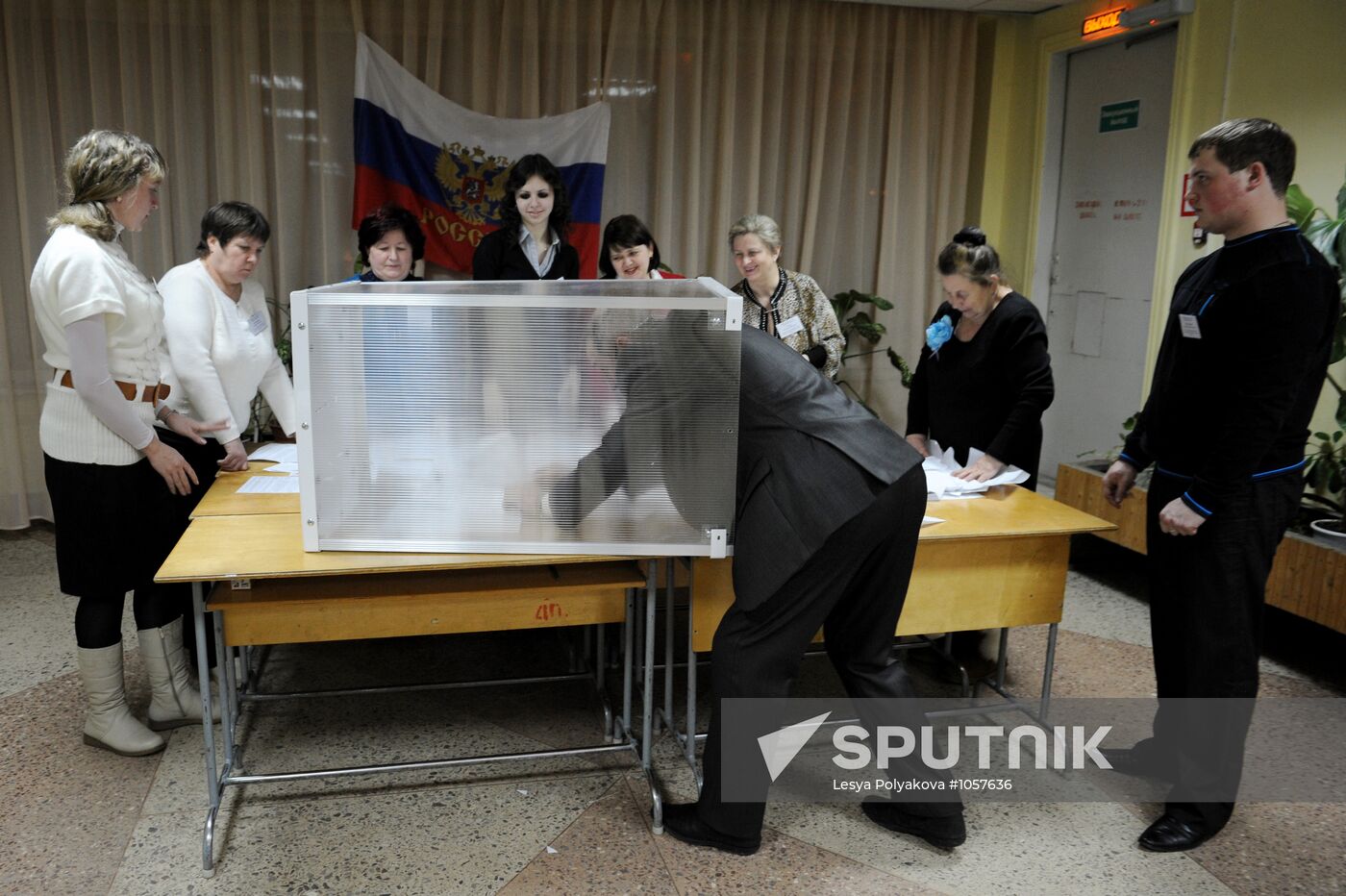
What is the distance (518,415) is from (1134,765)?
185 centimetres

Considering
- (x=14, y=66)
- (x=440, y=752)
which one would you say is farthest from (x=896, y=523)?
(x=14, y=66)

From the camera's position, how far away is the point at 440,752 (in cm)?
275

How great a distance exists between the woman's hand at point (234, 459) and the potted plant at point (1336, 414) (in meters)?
3.36

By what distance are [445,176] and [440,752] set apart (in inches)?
113

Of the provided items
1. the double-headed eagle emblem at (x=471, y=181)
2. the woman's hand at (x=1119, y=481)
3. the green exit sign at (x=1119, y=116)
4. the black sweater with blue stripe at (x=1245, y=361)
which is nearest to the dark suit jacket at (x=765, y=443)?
the black sweater with blue stripe at (x=1245, y=361)

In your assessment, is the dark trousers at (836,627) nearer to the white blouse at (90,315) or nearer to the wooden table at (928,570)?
the wooden table at (928,570)

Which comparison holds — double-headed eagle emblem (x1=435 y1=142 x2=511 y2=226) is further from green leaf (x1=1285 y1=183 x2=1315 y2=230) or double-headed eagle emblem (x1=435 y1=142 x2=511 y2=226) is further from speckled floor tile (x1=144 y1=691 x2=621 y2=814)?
green leaf (x1=1285 y1=183 x2=1315 y2=230)

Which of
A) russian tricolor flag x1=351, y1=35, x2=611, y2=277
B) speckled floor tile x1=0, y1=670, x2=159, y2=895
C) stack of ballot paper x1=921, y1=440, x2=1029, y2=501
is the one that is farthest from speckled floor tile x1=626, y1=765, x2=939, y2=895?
russian tricolor flag x1=351, y1=35, x2=611, y2=277

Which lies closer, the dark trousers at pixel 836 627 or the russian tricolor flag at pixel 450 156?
the dark trousers at pixel 836 627

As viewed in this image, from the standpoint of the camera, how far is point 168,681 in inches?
111

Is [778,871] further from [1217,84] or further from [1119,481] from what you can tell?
[1217,84]

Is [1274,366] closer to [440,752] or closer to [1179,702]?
[1179,702]

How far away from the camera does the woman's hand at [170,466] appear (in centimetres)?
254

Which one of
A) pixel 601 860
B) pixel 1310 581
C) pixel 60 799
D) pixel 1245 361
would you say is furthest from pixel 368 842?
pixel 1310 581
